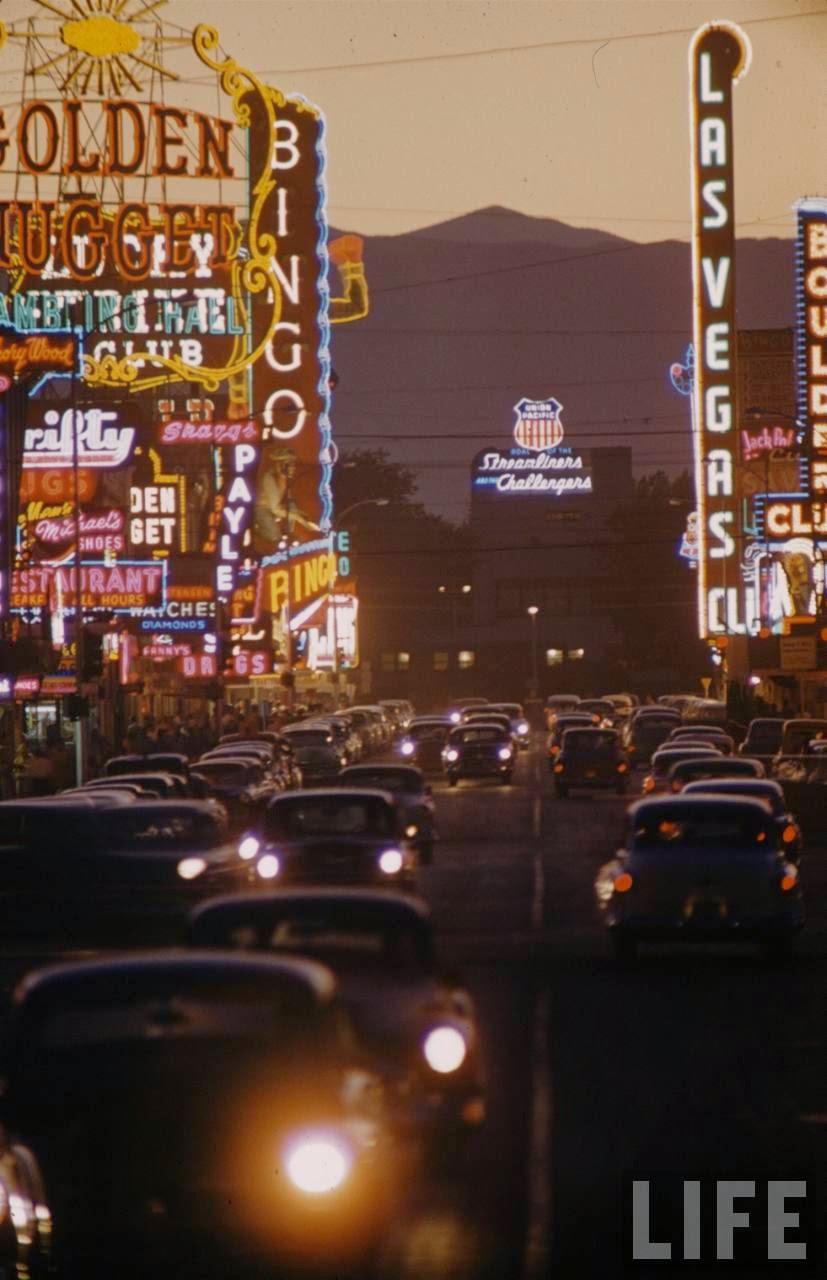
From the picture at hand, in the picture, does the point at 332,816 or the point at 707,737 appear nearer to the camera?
the point at 332,816

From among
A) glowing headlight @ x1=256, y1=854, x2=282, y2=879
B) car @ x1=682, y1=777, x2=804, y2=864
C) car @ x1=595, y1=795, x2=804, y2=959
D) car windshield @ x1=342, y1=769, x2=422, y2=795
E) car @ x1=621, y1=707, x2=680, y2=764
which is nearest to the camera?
car @ x1=595, y1=795, x2=804, y2=959

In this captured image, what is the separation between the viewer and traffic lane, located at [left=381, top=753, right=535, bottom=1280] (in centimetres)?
994

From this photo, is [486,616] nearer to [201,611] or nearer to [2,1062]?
[201,611]

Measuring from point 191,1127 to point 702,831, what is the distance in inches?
540

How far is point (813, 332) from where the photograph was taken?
71.2 metres

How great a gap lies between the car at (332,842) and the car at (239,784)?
1454 centimetres

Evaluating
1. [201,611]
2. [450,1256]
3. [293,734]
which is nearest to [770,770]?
[293,734]

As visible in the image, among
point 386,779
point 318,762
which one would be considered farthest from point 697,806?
point 318,762

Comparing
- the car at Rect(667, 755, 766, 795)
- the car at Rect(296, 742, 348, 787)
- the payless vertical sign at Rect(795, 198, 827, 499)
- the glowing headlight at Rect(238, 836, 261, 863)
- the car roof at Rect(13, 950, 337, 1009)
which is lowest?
the car at Rect(296, 742, 348, 787)

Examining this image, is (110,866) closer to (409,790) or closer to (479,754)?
(409,790)

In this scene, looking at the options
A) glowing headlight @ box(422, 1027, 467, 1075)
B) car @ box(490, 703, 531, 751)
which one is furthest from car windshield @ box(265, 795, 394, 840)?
car @ box(490, 703, 531, 751)

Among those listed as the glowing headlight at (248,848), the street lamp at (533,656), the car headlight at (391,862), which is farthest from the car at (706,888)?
the street lamp at (533,656)

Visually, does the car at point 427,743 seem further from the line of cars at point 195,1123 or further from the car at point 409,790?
the line of cars at point 195,1123
